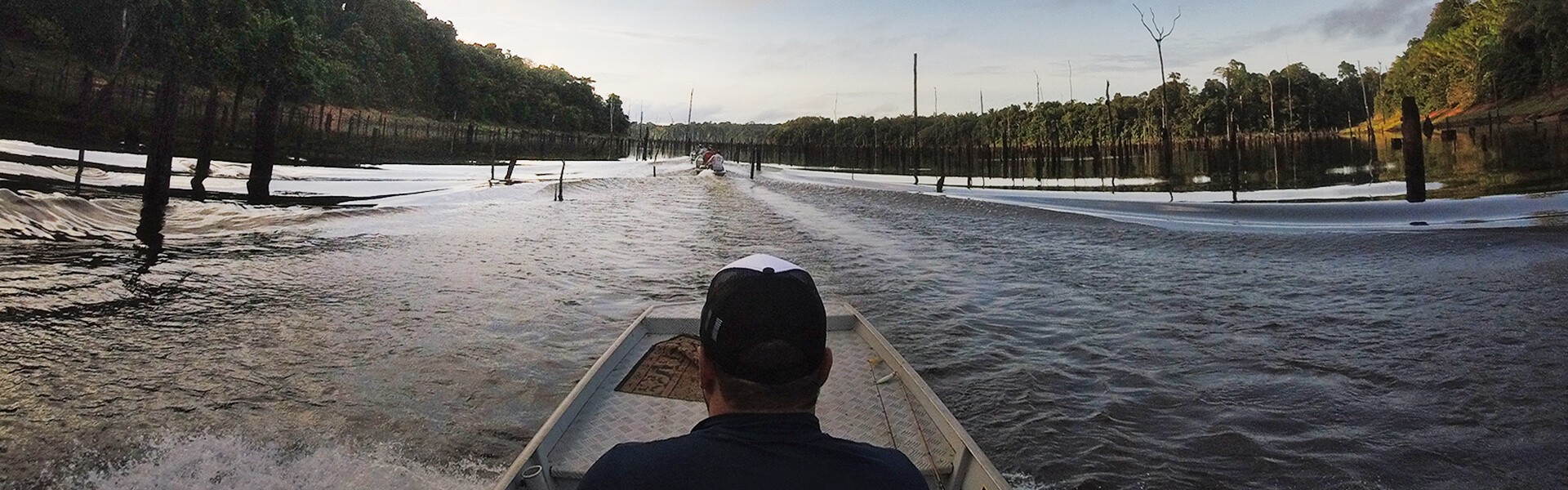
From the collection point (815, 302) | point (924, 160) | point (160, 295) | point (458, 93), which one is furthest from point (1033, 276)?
point (458, 93)

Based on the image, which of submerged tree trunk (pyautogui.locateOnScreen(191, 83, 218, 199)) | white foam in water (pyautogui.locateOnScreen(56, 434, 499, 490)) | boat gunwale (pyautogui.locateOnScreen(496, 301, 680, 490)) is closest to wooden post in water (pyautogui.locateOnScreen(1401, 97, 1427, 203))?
boat gunwale (pyautogui.locateOnScreen(496, 301, 680, 490))

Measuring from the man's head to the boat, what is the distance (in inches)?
61.5

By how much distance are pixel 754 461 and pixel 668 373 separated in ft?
11.7

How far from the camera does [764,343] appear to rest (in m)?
1.46

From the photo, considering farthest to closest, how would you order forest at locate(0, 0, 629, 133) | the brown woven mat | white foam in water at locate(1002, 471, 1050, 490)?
Answer: forest at locate(0, 0, 629, 133)
the brown woven mat
white foam in water at locate(1002, 471, 1050, 490)

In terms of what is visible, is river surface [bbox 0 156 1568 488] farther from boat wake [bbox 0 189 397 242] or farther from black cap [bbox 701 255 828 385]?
black cap [bbox 701 255 828 385]

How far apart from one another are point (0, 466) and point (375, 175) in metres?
29.1

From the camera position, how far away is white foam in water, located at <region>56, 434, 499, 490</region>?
430cm

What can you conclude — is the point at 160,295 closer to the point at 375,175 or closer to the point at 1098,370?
the point at 1098,370

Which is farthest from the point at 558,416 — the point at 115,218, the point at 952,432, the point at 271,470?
the point at 115,218

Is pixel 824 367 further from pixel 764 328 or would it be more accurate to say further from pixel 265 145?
pixel 265 145

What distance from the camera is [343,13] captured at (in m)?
77.3

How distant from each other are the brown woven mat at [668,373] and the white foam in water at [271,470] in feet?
3.31

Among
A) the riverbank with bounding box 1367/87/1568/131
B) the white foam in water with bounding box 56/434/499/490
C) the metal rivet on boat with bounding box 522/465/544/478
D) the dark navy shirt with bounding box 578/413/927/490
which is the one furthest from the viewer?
the riverbank with bounding box 1367/87/1568/131
